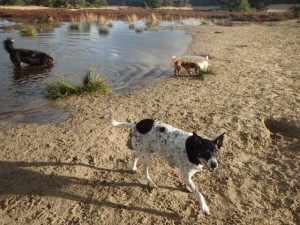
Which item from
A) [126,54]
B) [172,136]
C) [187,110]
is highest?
[172,136]

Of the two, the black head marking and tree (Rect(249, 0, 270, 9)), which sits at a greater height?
the black head marking

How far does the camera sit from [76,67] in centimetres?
1363

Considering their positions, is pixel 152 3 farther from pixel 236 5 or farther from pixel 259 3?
pixel 259 3

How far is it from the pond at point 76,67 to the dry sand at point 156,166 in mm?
955

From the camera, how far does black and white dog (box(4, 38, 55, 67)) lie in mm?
13422

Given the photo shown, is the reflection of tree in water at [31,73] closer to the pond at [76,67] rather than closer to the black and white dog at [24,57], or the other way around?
the pond at [76,67]

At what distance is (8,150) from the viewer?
21.3 feet

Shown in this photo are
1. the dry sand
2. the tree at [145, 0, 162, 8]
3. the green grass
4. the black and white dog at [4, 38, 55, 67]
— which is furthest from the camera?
the tree at [145, 0, 162, 8]

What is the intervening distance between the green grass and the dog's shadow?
13.3 feet

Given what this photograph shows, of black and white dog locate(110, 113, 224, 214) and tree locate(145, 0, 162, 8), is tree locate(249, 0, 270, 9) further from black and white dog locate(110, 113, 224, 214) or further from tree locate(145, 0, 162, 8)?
black and white dog locate(110, 113, 224, 214)

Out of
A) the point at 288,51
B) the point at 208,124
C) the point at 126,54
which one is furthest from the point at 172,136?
the point at 288,51

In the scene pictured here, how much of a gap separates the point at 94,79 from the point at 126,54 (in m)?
7.37

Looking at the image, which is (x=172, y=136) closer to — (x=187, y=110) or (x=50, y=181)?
(x=50, y=181)

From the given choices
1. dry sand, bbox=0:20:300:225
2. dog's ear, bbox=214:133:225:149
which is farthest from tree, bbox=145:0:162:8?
dog's ear, bbox=214:133:225:149
